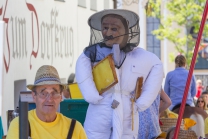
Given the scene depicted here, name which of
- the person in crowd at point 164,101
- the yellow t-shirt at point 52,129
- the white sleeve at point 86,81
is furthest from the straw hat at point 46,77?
the person in crowd at point 164,101

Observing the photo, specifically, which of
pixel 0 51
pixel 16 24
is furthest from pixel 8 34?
pixel 0 51

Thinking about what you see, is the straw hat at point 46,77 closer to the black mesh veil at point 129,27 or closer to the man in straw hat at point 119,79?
the man in straw hat at point 119,79

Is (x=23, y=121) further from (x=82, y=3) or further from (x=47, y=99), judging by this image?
(x=82, y=3)

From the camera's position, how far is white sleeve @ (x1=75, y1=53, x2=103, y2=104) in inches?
277

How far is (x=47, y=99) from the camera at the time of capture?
223 inches

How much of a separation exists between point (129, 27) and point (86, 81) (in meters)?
0.73

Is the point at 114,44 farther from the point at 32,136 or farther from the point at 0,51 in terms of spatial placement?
the point at 32,136

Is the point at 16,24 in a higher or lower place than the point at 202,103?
higher

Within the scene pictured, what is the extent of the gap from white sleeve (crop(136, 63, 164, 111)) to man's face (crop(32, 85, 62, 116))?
5.21 ft

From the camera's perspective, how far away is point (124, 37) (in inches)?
292

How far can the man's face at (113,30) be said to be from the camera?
24.1ft

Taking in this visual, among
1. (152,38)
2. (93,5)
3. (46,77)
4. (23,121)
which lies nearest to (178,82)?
(46,77)

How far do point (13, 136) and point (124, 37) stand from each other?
2358 mm

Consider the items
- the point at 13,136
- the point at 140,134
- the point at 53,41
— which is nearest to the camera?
the point at 13,136
